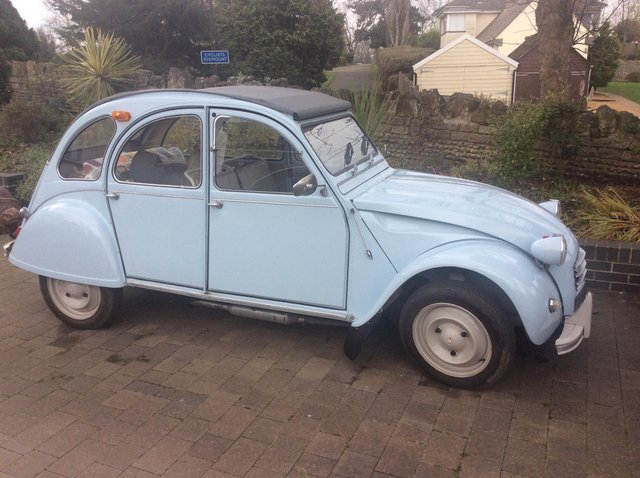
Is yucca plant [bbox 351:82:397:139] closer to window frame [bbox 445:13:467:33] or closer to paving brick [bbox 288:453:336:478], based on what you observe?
paving brick [bbox 288:453:336:478]

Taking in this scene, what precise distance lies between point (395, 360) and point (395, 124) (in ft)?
17.2

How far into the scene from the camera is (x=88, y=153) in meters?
4.57

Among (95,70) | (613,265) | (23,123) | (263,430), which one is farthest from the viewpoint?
(95,70)

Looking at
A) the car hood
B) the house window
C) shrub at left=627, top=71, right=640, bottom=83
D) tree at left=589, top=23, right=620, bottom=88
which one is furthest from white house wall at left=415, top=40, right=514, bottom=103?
the car hood

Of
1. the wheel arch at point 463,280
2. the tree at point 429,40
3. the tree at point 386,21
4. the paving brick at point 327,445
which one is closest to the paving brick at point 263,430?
the paving brick at point 327,445

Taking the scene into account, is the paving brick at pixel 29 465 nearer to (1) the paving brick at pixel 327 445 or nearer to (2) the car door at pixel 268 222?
(1) the paving brick at pixel 327 445

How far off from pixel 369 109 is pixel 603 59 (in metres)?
23.7

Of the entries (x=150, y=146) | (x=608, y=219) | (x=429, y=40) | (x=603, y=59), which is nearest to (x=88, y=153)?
(x=150, y=146)

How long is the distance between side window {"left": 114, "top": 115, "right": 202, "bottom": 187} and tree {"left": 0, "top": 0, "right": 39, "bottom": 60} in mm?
19894

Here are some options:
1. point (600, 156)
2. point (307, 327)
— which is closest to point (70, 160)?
point (307, 327)

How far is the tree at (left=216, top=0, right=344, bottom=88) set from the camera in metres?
19.1

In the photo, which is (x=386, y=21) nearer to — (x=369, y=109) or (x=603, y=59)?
(x=603, y=59)

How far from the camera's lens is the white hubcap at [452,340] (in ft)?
11.9

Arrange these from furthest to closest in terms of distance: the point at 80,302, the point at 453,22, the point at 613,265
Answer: the point at 453,22
the point at 613,265
the point at 80,302
